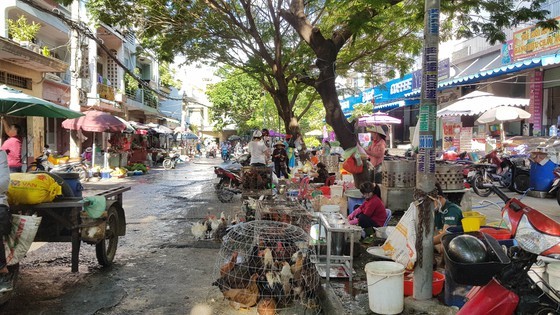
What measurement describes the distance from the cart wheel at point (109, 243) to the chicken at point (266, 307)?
252 cm

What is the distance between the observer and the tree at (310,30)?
27.7ft

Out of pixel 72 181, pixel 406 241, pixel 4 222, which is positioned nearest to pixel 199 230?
pixel 72 181

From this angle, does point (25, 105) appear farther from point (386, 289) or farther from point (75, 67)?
point (75, 67)

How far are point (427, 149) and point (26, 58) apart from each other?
1568 cm

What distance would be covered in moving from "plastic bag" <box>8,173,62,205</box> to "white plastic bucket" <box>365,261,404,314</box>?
11.9 feet

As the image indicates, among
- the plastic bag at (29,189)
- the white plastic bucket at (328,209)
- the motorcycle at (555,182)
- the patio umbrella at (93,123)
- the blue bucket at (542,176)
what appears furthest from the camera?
the patio umbrella at (93,123)

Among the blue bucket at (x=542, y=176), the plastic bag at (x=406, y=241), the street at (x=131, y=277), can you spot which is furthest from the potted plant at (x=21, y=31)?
the blue bucket at (x=542, y=176)

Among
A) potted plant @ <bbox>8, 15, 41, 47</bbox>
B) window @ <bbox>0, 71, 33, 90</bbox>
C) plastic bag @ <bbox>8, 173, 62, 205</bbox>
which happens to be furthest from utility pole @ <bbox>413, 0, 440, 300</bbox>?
window @ <bbox>0, 71, 33, 90</bbox>

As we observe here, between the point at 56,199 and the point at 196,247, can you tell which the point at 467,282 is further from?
the point at 196,247

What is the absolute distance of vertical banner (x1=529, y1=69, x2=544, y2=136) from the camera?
47.6 ft

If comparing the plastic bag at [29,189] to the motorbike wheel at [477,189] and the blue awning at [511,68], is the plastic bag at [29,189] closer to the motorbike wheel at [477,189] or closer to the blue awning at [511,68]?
the motorbike wheel at [477,189]

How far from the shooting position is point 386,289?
13.3 feet

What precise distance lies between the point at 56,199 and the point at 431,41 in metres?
4.58

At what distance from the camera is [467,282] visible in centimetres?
287
